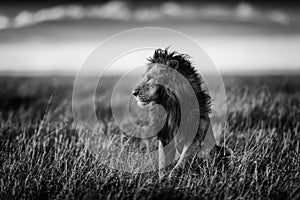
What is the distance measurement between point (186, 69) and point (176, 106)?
437mm

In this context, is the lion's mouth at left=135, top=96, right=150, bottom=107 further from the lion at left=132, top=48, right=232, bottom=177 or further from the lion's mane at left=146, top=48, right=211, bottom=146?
the lion's mane at left=146, top=48, right=211, bottom=146

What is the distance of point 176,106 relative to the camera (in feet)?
13.1

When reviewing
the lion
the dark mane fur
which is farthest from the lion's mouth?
the dark mane fur

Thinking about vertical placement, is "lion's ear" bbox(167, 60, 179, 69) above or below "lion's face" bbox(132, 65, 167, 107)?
above

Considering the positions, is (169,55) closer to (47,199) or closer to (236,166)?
(236,166)

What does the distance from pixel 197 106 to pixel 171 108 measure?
0.29 meters

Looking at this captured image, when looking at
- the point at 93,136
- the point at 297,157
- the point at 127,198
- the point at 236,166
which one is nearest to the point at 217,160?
the point at 236,166

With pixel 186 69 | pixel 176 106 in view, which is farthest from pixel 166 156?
pixel 186 69

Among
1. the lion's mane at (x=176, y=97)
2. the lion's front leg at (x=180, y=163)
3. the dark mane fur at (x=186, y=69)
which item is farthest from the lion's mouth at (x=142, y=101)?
the lion's front leg at (x=180, y=163)

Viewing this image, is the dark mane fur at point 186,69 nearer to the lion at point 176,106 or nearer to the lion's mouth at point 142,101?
the lion at point 176,106

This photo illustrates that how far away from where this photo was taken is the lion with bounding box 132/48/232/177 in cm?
388

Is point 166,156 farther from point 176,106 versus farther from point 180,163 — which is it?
point 176,106

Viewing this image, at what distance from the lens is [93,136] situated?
17.8 feet

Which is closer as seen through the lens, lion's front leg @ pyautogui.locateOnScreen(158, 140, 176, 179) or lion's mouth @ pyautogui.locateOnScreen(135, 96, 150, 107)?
lion's mouth @ pyautogui.locateOnScreen(135, 96, 150, 107)
